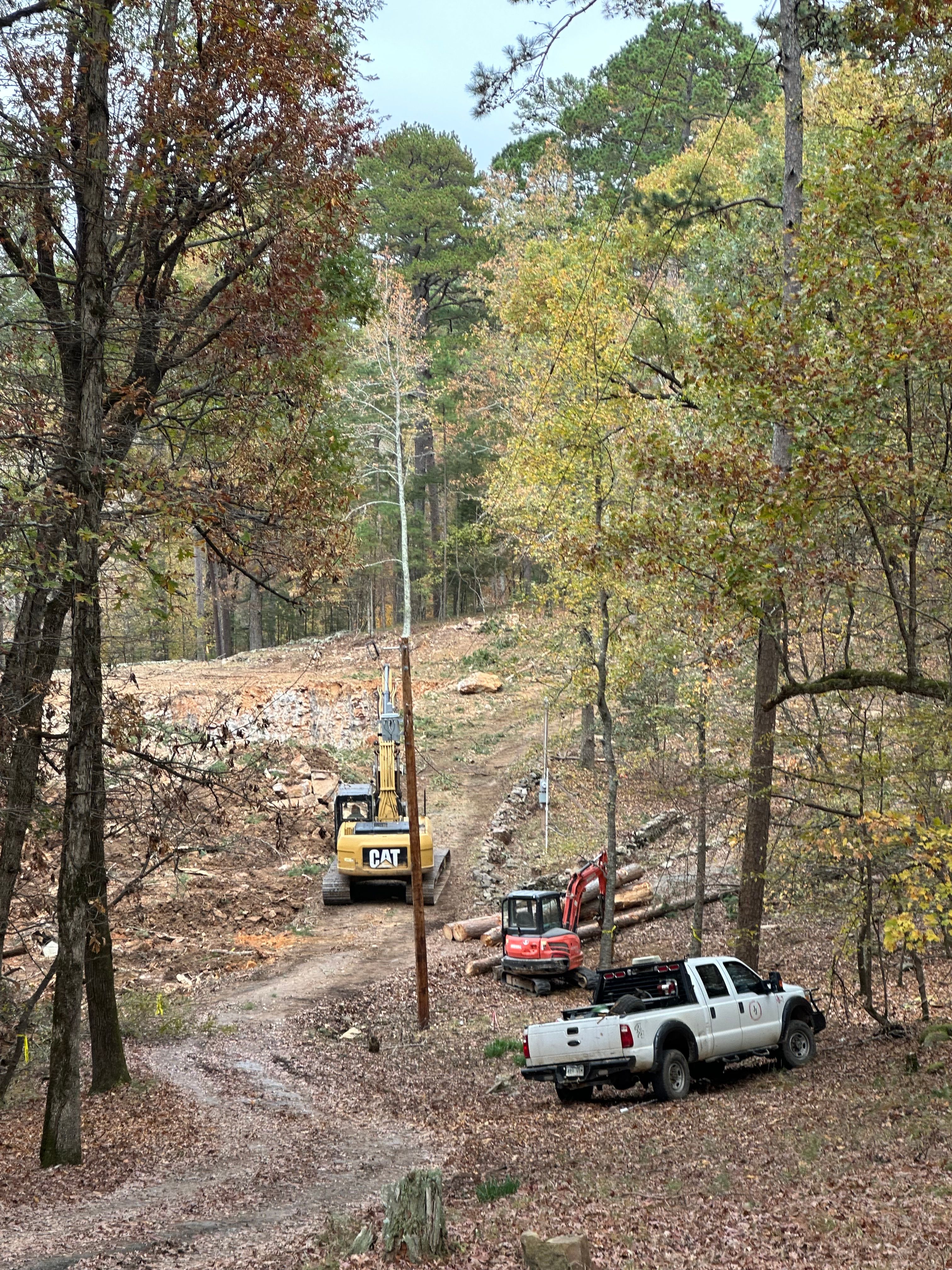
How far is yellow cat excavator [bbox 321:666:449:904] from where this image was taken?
25.4 meters

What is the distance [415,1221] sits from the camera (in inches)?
306

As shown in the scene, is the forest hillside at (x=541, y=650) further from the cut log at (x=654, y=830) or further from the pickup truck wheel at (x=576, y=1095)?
the cut log at (x=654, y=830)

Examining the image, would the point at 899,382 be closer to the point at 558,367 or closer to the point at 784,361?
the point at 784,361

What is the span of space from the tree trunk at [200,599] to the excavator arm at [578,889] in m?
26.9

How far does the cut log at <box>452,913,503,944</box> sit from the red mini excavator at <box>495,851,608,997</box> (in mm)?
1983

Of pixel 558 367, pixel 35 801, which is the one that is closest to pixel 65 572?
pixel 35 801

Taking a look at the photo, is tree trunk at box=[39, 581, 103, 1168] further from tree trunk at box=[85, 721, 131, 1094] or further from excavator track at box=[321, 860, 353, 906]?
excavator track at box=[321, 860, 353, 906]

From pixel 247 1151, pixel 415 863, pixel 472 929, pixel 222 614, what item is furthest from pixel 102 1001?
pixel 222 614

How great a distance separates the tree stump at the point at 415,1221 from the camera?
304 inches

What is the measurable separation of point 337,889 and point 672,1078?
13.9 meters

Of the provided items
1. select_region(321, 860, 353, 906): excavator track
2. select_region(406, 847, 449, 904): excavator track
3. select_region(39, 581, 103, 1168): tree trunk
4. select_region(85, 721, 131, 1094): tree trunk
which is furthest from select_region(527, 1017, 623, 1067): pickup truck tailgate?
select_region(321, 860, 353, 906): excavator track

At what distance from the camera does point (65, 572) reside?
28.6ft

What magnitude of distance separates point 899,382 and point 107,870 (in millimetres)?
9808

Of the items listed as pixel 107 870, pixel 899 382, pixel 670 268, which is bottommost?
pixel 107 870
